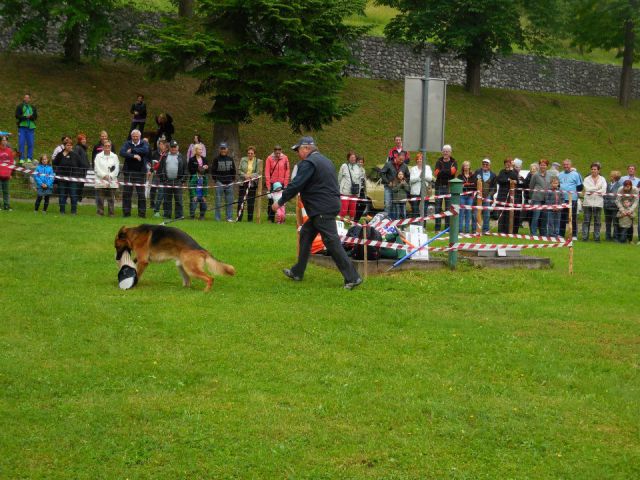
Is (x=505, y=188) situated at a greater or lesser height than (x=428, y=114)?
lesser

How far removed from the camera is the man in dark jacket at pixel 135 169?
23500mm

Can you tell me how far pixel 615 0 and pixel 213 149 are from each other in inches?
1064

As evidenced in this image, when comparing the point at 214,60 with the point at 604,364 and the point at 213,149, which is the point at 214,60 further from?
the point at 604,364

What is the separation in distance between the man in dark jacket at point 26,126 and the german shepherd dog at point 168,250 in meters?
15.6

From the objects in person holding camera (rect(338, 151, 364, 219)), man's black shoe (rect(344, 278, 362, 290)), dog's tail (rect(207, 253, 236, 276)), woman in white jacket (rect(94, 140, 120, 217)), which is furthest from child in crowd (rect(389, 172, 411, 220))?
dog's tail (rect(207, 253, 236, 276))

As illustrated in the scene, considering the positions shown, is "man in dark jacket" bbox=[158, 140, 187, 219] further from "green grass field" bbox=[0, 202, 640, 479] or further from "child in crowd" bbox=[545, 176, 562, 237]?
"child in crowd" bbox=[545, 176, 562, 237]

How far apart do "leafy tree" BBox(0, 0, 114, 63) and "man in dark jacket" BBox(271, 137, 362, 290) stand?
2201cm

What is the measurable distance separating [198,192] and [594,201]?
10200mm

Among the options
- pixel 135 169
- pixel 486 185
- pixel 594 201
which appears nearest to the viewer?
pixel 135 169

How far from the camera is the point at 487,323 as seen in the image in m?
11.9

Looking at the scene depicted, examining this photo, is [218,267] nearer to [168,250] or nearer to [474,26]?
[168,250]

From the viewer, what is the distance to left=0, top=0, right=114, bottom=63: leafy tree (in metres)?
33.8

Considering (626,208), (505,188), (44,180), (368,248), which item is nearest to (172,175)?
(44,180)

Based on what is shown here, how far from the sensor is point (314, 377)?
29.9ft
